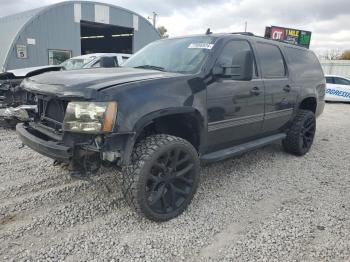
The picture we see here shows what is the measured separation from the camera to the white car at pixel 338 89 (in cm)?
1631

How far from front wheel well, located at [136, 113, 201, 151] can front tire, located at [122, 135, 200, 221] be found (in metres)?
0.29

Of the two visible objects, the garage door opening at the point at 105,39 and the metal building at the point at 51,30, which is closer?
the metal building at the point at 51,30

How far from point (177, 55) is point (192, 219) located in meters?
1.92

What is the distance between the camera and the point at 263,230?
10.4 ft

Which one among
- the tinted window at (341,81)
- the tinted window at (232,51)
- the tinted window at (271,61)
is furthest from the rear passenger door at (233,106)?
the tinted window at (341,81)

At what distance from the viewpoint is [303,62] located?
221 inches

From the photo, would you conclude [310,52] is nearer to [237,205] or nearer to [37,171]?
[237,205]

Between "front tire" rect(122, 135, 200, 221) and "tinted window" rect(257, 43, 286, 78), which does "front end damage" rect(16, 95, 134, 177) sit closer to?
"front tire" rect(122, 135, 200, 221)

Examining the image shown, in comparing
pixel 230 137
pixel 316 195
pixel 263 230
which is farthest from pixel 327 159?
pixel 263 230

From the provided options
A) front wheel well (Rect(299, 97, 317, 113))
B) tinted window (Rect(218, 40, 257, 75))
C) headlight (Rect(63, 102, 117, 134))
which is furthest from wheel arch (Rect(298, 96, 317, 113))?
headlight (Rect(63, 102, 117, 134))

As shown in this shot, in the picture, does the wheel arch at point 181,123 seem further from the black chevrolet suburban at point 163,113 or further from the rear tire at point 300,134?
the rear tire at point 300,134

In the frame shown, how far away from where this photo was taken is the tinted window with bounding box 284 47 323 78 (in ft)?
17.4

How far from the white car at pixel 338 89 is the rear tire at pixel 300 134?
12083 millimetres

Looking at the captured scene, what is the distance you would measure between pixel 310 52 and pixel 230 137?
3019 mm
